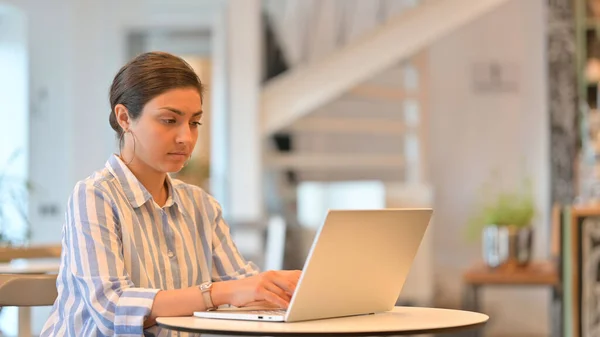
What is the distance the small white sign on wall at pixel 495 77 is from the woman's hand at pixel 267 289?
6706 millimetres

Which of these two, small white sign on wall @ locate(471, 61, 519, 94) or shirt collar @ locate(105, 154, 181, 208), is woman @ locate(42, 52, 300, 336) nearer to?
shirt collar @ locate(105, 154, 181, 208)

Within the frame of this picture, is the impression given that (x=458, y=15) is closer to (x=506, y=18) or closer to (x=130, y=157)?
(x=506, y=18)

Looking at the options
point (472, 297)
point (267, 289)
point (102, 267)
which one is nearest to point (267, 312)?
point (267, 289)

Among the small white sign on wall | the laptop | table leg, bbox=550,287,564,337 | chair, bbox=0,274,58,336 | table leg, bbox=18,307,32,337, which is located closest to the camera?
the laptop

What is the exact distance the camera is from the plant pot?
553 centimetres

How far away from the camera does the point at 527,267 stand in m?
5.55

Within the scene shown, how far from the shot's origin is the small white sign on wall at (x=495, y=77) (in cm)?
824

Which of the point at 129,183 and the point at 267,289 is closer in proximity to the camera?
the point at 267,289

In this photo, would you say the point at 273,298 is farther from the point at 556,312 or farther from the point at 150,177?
the point at 556,312

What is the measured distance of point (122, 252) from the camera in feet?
6.39

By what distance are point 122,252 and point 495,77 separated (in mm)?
6714

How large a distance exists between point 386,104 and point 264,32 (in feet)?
7.75

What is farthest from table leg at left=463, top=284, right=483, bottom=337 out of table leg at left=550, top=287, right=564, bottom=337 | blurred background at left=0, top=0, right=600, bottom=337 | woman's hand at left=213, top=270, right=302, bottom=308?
woman's hand at left=213, top=270, right=302, bottom=308

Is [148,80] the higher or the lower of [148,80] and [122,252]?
the higher
